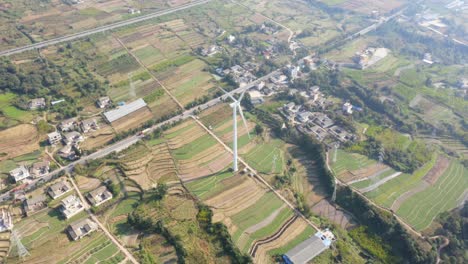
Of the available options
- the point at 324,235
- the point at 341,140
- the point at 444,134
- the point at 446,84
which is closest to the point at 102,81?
the point at 341,140

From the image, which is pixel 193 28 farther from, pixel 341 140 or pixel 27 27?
pixel 341 140

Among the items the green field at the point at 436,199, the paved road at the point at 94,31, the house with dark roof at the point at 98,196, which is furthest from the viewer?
the paved road at the point at 94,31

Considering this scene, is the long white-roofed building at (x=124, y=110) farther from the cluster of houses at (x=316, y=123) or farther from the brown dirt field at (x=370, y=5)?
the brown dirt field at (x=370, y=5)

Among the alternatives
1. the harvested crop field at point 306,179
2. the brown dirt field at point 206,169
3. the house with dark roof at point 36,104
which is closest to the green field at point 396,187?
the harvested crop field at point 306,179

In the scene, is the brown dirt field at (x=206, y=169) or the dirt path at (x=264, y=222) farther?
the brown dirt field at (x=206, y=169)

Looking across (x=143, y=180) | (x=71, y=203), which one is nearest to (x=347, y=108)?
(x=143, y=180)

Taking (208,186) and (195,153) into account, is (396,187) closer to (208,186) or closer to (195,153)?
(208,186)
